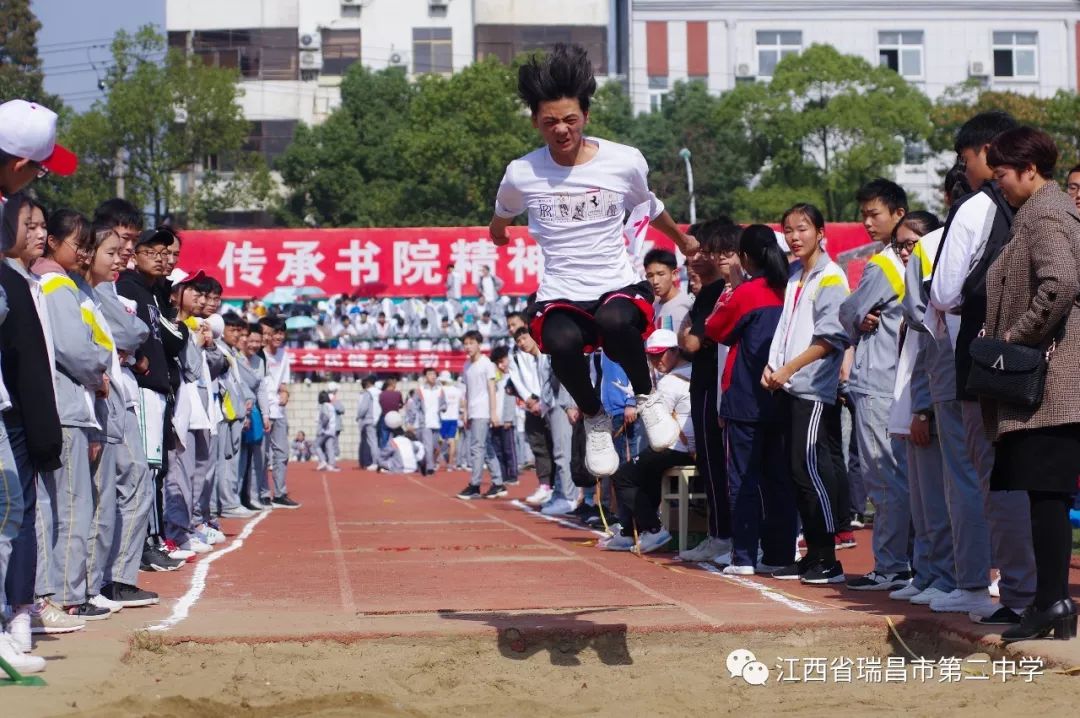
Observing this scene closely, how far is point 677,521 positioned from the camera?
36.2 feet

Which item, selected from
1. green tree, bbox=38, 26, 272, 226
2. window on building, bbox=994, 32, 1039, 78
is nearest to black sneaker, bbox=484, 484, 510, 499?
green tree, bbox=38, 26, 272, 226

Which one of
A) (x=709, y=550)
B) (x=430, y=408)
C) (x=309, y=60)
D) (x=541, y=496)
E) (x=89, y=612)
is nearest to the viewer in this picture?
(x=89, y=612)

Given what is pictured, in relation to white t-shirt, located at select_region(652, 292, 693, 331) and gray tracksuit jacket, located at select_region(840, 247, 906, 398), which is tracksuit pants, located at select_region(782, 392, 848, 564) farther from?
white t-shirt, located at select_region(652, 292, 693, 331)

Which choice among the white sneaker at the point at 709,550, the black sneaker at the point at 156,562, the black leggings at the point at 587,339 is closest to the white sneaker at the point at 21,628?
the black leggings at the point at 587,339

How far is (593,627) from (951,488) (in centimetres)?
186

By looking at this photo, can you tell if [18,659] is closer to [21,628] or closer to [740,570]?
[21,628]

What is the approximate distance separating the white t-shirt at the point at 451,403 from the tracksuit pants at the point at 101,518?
66.6 feet

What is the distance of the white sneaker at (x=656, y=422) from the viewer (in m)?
7.06

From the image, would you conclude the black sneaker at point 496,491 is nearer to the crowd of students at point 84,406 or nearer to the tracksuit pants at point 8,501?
the crowd of students at point 84,406

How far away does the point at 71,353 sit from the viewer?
22.9ft

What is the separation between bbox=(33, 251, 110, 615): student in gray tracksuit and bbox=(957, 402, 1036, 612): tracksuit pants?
4.19 meters

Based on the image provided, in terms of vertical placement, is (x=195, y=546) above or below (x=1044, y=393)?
below

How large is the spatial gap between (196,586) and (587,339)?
348 cm

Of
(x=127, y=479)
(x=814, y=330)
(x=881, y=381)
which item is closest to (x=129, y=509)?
(x=127, y=479)
